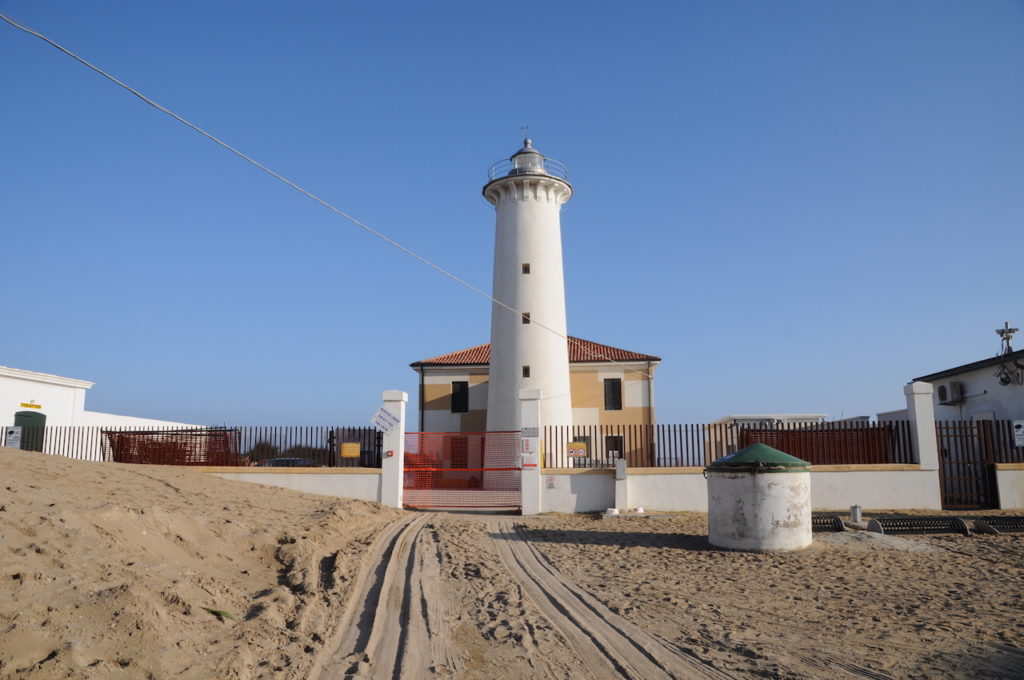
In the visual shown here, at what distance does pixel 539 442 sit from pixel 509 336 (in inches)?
353

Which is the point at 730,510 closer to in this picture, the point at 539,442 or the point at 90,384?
the point at 539,442

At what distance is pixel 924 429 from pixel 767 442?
3.51 meters

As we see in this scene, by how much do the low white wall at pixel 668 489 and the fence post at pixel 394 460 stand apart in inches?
211

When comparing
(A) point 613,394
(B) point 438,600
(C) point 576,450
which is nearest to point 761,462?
(B) point 438,600

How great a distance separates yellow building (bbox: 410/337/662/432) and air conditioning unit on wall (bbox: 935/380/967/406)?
10594 millimetres

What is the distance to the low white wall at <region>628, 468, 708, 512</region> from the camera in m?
15.9

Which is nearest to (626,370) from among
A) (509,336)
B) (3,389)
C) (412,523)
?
(509,336)

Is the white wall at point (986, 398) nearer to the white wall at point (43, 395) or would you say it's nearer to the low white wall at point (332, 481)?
the low white wall at point (332, 481)

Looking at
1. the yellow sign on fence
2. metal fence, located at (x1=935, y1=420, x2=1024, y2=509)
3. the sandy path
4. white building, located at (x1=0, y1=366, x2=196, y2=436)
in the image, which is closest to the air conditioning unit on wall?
metal fence, located at (x1=935, y1=420, x2=1024, y2=509)

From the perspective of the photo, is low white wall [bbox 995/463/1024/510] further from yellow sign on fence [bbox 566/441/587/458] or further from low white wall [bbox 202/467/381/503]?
low white wall [bbox 202/467/381/503]

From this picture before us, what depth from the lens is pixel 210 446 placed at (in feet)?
56.6

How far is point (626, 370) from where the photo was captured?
3030cm

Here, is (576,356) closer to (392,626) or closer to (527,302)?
(527,302)

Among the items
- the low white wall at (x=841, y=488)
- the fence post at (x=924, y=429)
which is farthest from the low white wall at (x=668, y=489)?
the fence post at (x=924, y=429)
